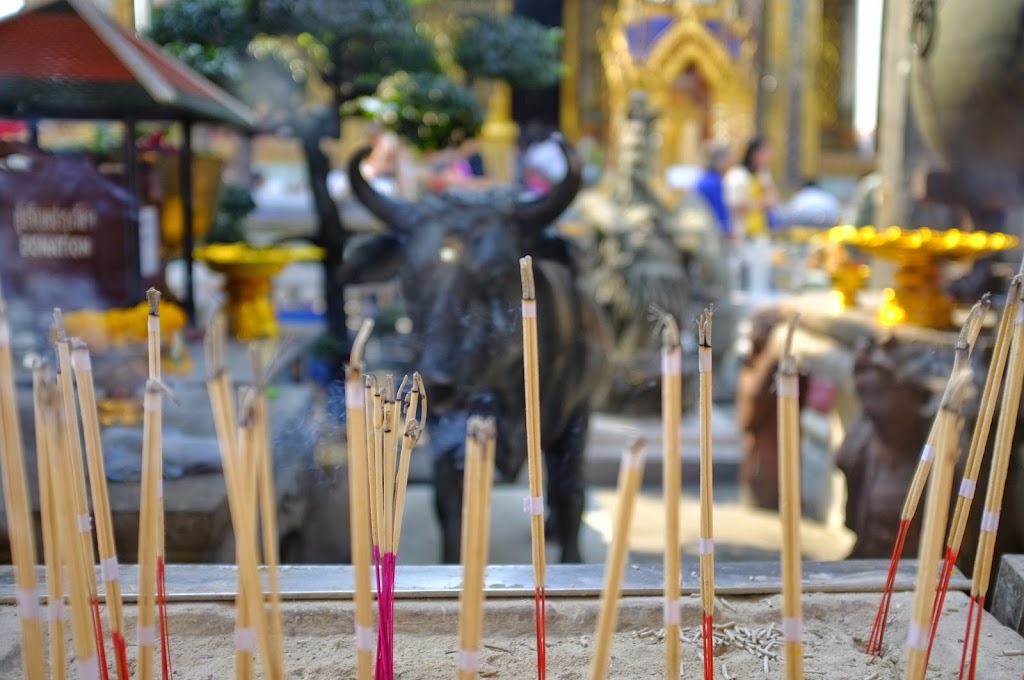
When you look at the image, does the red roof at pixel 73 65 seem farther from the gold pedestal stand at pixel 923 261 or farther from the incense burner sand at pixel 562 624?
the gold pedestal stand at pixel 923 261

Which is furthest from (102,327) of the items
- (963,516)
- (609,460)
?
(963,516)

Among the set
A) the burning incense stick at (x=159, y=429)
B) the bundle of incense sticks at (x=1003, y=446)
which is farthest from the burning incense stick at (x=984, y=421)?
the burning incense stick at (x=159, y=429)

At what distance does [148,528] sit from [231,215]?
3.98 m

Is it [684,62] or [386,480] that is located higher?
[684,62]

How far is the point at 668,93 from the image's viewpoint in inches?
348

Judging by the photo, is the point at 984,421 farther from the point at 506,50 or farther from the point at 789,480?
the point at 506,50

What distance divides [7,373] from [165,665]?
22.1 inches

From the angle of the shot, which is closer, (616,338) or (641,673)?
(641,673)

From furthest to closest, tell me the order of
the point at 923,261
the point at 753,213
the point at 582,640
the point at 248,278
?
the point at 753,213 < the point at 248,278 < the point at 923,261 < the point at 582,640

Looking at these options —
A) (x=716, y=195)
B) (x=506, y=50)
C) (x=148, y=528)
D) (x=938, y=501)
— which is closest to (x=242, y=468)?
(x=148, y=528)

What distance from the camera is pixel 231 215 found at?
4629mm

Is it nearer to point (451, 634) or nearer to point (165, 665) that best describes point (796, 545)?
point (451, 634)

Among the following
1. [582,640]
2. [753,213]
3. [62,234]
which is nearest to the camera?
[582,640]

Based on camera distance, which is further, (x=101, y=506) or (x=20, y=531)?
(x=101, y=506)
